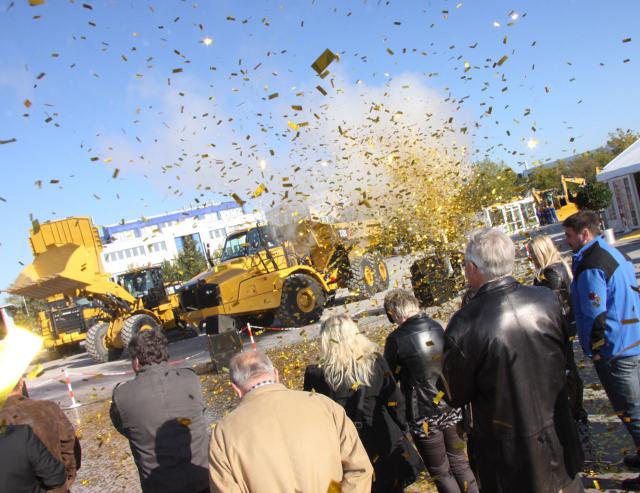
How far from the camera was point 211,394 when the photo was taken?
916 centimetres

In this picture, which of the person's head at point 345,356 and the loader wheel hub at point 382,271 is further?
the loader wheel hub at point 382,271

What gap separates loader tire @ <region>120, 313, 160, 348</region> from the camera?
1451 centimetres

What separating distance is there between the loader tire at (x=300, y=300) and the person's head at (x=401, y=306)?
9110mm

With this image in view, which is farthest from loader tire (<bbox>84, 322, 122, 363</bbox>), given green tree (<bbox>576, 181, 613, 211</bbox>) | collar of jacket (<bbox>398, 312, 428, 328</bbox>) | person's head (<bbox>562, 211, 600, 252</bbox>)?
green tree (<bbox>576, 181, 613, 211</bbox>)

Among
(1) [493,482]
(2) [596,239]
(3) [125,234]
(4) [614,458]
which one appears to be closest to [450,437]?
(1) [493,482]

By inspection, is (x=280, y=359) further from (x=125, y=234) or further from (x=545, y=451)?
(x=125, y=234)

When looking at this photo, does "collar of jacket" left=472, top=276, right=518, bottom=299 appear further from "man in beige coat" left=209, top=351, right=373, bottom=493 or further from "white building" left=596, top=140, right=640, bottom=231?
"white building" left=596, top=140, right=640, bottom=231

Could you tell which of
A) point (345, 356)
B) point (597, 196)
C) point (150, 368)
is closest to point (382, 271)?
point (597, 196)

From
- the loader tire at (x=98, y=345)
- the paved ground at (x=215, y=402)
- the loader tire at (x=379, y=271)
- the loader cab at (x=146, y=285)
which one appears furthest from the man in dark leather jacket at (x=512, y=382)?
the loader cab at (x=146, y=285)

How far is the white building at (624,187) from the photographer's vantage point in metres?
18.6

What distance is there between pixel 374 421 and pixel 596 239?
1998 mm

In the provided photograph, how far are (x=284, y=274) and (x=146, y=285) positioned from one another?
782cm

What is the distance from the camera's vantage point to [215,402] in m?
8.57

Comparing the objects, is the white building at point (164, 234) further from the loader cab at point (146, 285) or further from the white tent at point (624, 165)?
the white tent at point (624, 165)
